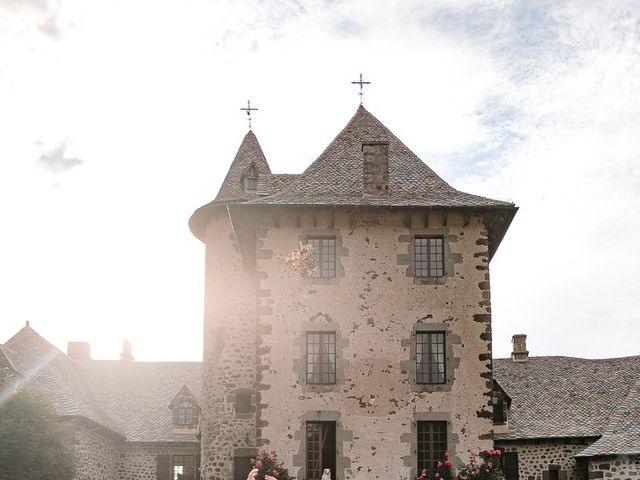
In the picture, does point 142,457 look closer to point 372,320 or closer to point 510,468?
point 510,468

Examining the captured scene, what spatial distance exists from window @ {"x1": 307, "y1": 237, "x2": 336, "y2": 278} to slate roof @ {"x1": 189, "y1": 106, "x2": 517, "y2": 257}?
1.04 m

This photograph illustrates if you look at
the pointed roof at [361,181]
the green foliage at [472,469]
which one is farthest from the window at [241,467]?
the pointed roof at [361,181]

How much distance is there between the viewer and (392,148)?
2791 cm

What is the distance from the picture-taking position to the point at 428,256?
2475 centimetres

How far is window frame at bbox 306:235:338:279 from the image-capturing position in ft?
80.4

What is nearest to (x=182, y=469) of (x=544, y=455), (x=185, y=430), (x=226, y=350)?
(x=185, y=430)

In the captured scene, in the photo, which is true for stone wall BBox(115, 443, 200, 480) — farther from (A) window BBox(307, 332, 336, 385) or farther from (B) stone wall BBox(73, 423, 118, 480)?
(A) window BBox(307, 332, 336, 385)

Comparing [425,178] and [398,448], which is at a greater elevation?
[425,178]

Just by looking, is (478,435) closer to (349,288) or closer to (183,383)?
(349,288)

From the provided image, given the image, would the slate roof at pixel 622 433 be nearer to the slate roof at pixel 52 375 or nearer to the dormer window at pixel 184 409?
the slate roof at pixel 52 375

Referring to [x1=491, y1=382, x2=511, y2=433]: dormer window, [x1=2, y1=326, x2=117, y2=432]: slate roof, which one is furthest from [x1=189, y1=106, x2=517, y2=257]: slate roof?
[x1=2, y1=326, x2=117, y2=432]: slate roof

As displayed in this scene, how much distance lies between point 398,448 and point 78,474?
56.2 feet

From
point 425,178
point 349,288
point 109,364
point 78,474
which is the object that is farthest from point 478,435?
point 109,364

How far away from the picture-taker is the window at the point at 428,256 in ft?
80.9
